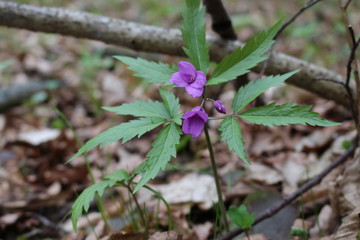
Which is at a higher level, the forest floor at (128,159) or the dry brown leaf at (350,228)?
the dry brown leaf at (350,228)

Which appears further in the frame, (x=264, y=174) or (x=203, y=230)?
(x=264, y=174)

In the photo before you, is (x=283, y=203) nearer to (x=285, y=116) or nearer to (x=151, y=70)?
(x=285, y=116)

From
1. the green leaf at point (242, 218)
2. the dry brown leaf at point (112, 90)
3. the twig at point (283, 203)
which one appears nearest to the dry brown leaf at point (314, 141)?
the twig at point (283, 203)

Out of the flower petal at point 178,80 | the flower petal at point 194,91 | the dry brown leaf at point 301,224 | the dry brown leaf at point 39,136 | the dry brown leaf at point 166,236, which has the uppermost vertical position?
the flower petal at point 178,80

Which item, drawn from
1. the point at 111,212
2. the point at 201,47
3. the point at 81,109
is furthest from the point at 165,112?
the point at 81,109

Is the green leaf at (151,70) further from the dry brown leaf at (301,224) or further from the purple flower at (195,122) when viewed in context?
the dry brown leaf at (301,224)

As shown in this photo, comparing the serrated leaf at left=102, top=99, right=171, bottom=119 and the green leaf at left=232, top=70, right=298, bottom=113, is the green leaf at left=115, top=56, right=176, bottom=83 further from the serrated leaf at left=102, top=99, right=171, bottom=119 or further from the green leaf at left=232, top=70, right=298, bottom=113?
the green leaf at left=232, top=70, right=298, bottom=113

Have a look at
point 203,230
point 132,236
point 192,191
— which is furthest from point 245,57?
point 192,191

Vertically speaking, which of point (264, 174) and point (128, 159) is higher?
point (264, 174)
